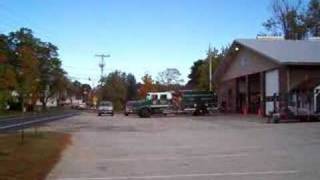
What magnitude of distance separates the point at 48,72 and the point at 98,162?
10099 cm

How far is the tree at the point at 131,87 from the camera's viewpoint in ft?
472

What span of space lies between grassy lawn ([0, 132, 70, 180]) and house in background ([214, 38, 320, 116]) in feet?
84.8

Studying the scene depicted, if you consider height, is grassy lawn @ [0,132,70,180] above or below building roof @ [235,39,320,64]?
below

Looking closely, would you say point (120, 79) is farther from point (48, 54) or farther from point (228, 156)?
point (228, 156)

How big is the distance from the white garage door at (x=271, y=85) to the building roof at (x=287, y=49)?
1.87 metres

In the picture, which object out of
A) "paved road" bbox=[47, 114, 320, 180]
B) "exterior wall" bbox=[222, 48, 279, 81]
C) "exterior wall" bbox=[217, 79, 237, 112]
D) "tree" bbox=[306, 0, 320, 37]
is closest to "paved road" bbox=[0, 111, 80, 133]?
"paved road" bbox=[47, 114, 320, 180]

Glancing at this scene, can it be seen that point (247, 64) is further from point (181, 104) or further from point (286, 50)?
point (181, 104)

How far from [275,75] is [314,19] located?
115 ft

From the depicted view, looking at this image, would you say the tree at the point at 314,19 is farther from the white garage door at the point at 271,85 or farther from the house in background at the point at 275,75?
the white garage door at the point at 271,85

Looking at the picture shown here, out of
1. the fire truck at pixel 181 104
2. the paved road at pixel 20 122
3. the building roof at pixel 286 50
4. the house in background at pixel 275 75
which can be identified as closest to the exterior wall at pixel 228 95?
the house in background at pixel 275 75

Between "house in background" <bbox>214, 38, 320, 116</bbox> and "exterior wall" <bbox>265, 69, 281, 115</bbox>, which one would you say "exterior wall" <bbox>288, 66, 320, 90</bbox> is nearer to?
"house in background" <bbox>214, 38, 320, 116</bbox>

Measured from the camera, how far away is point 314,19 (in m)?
88.7

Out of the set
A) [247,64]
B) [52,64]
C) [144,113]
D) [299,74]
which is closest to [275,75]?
[299,74]

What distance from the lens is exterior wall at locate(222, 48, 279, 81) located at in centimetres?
5978
